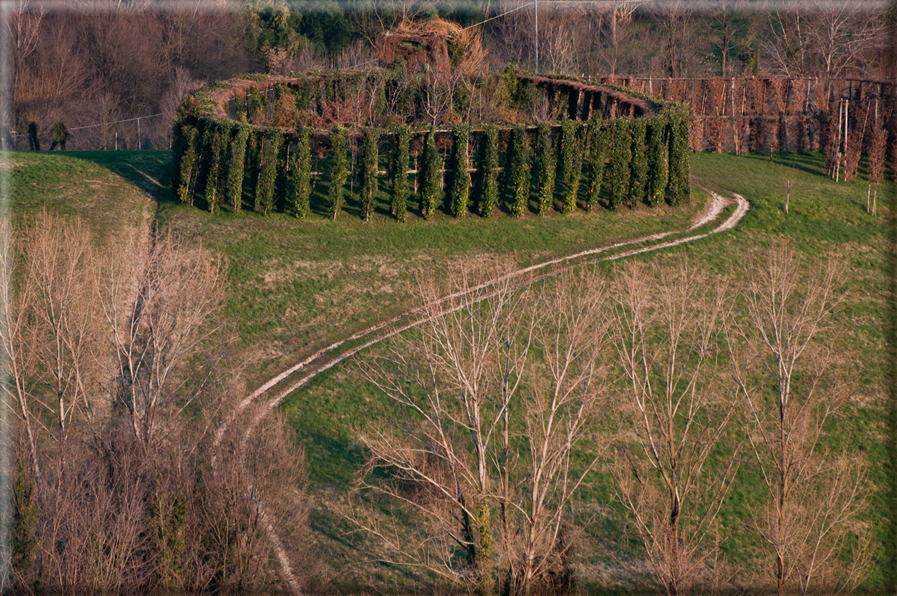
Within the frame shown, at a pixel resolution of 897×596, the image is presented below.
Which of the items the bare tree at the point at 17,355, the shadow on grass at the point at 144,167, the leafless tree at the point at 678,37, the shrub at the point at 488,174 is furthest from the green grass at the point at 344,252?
the leafless tree at the point at 678,37

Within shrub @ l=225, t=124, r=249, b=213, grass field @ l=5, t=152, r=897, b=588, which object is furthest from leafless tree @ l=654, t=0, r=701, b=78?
shrub @ l=225, t=124, r=249, b=213

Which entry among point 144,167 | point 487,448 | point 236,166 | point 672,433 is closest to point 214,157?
point 236,166

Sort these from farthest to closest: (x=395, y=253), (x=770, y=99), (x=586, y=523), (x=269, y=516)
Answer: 1. (x=770, y=99)
2. (x=395, y=253)
3. (x=586, y=523)
4. (x=269, y=516)

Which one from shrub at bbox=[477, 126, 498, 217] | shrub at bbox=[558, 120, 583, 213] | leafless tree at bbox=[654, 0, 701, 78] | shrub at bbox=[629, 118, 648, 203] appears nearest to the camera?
shrub at bbox=[477, 126, 498, 217]

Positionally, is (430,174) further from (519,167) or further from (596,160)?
(596,160)

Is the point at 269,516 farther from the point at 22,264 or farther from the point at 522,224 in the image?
the point at 522,224

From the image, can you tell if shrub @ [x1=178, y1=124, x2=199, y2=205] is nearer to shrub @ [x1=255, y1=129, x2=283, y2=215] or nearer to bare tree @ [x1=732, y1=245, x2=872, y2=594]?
shrub @ [x1=255, y1=129, x2=283, y2=215]

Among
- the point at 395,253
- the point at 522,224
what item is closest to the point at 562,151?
the point at 522,224
